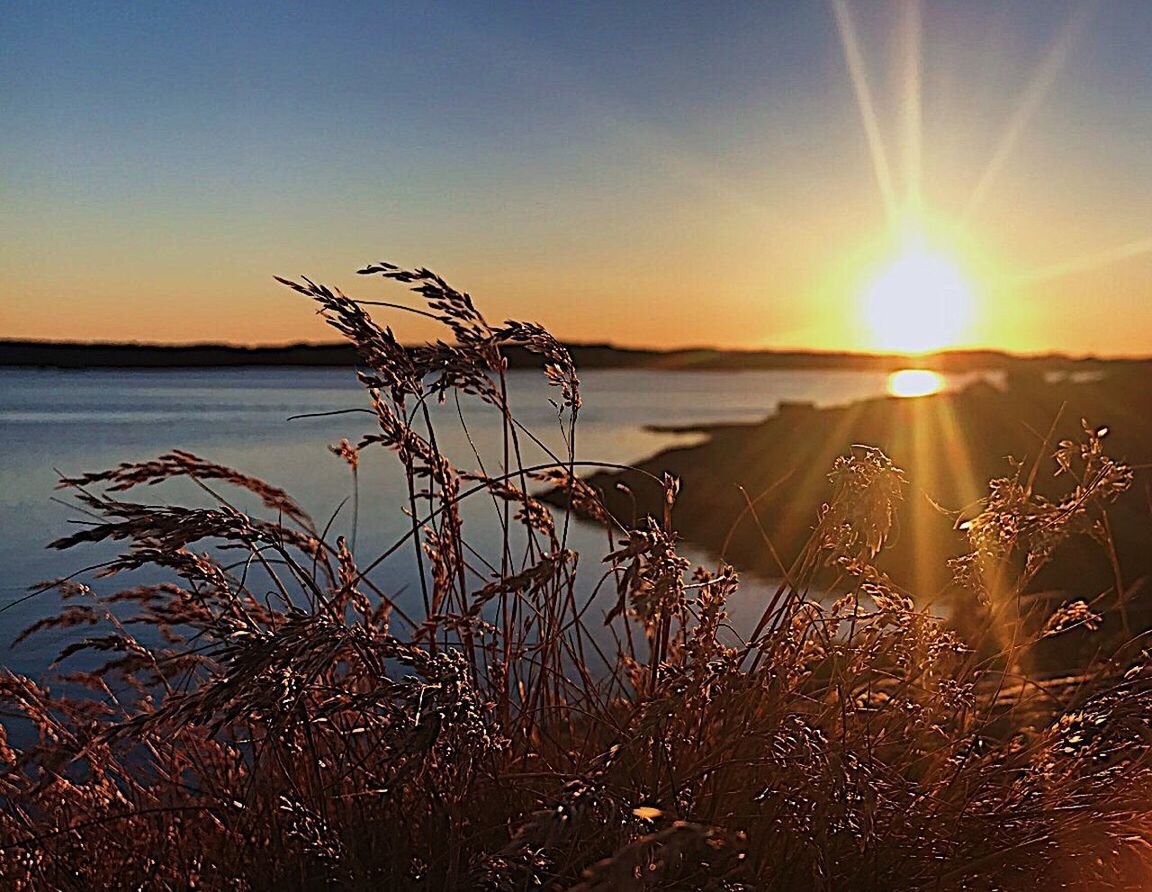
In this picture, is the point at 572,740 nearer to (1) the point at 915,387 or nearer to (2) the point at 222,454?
(2) the point at 222,454

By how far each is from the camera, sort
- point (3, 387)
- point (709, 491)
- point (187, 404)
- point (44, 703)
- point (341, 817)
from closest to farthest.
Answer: point (341, 817) → point (44, 703) → point (709, 491) → point (187, 404) → point (3, 387)

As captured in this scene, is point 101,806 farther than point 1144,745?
Yes

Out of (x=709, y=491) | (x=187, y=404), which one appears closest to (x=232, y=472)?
(x=709, y=491)

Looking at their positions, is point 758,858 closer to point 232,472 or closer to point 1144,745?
point 1144,745

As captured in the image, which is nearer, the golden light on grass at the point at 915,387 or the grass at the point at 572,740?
the grass at the point at 572,740

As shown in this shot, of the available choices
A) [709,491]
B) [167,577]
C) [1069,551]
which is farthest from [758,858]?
[709,491]

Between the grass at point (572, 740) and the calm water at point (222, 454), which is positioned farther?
the calm water at point (222, 454)

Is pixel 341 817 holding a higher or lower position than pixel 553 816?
lower

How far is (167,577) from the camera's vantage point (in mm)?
8188

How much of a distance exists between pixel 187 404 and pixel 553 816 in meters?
61.7

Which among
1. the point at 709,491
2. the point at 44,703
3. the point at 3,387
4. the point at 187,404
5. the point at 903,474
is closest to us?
the point at 903,474

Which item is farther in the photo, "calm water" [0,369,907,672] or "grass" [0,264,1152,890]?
"calm water" [0,369,907,672]

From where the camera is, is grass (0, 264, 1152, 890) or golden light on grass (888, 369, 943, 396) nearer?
grass (0, 264, 1152, 890)

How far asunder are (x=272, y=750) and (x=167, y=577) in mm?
5817
